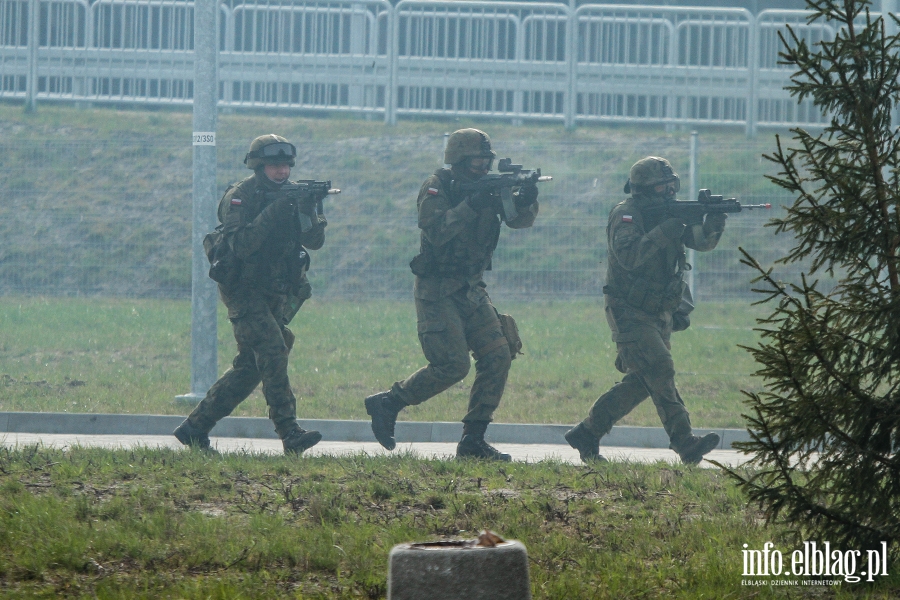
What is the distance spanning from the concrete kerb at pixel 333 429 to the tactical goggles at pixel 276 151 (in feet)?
7.38

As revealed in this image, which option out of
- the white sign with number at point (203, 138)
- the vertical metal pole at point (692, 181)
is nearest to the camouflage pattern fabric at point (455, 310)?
the white sign with number at point (203, 138)

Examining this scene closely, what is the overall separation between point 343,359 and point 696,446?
5038mm

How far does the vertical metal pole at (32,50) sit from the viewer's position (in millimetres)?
18672

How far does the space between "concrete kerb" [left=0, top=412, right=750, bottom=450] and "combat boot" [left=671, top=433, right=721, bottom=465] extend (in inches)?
57.6

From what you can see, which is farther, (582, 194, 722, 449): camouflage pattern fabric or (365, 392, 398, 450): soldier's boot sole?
(365, 392, 398, 450): soldier's boot sole

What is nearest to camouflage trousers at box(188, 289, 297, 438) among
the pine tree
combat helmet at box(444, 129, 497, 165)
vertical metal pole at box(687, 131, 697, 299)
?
combat helmet at box(444, 129, 497, 165)

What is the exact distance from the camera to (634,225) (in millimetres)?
8141

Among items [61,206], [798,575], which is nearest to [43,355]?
[61,206]

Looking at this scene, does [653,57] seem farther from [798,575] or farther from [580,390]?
[798,575]

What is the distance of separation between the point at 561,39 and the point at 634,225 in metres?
14.4

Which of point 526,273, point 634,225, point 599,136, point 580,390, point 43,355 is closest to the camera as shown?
point 634,225

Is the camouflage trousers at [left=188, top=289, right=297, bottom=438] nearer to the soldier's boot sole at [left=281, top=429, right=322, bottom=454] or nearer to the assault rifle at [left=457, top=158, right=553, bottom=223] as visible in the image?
the soldier's boot sole at [left=281, top=429, right=322, bottom=454]

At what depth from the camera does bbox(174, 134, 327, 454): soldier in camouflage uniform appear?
309 inches

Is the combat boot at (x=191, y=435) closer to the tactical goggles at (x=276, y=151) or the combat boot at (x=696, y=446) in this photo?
the tactical goggles at (x=276, y=151)
